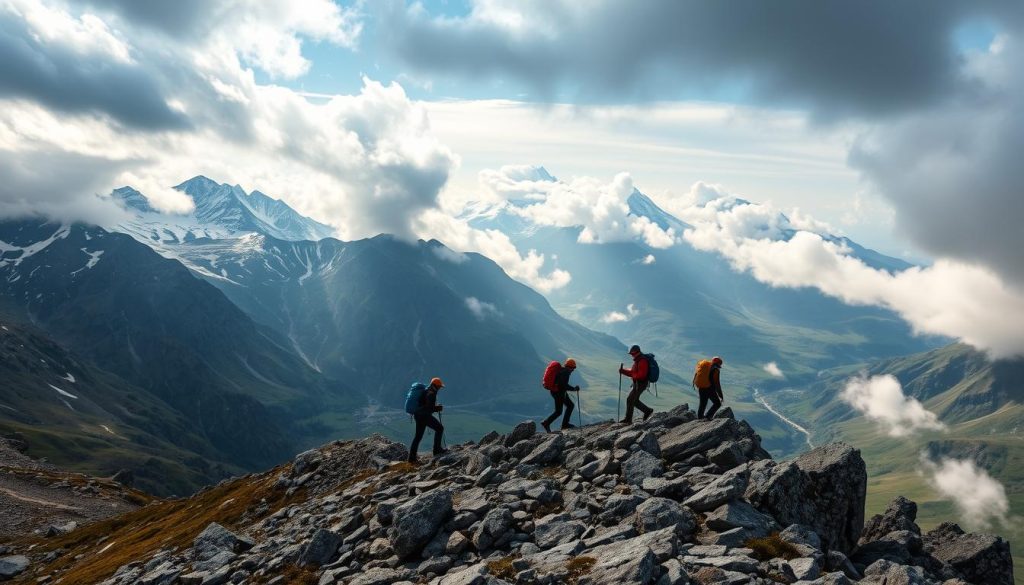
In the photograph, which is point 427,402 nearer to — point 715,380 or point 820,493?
point 715,380

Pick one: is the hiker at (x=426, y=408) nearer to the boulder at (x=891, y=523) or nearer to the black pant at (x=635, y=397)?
the black pant at (x=635, y=397)

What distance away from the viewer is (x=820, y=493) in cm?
2644

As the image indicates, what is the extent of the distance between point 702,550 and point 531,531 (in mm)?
6698

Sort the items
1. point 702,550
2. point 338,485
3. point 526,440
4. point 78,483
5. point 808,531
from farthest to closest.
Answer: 1. point 78,483
2. point 338,485
3. point 526,440
4. point 808,531
5. point 702,550

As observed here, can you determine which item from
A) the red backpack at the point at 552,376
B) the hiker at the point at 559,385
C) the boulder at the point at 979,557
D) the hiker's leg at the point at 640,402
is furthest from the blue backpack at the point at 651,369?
the boulder at the point at 979,557

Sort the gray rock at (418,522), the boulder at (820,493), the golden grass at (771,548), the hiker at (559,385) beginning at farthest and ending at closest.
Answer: the hiker at (559,385) < the boulder at (820,493) < the gray rock at (418,522) < the golden grass at (771,548)

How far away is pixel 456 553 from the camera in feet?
76.4

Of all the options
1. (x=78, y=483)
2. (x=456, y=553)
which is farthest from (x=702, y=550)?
(x=78, y=483)

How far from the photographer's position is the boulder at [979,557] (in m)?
29.4

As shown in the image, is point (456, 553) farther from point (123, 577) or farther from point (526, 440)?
point (123, 577)

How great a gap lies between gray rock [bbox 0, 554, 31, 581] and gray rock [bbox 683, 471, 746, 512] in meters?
55.5

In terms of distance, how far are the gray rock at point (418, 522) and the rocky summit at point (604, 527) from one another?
0.18 feet

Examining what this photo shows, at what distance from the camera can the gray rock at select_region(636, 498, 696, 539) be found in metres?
21.7

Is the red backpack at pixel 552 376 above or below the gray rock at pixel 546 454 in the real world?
above
